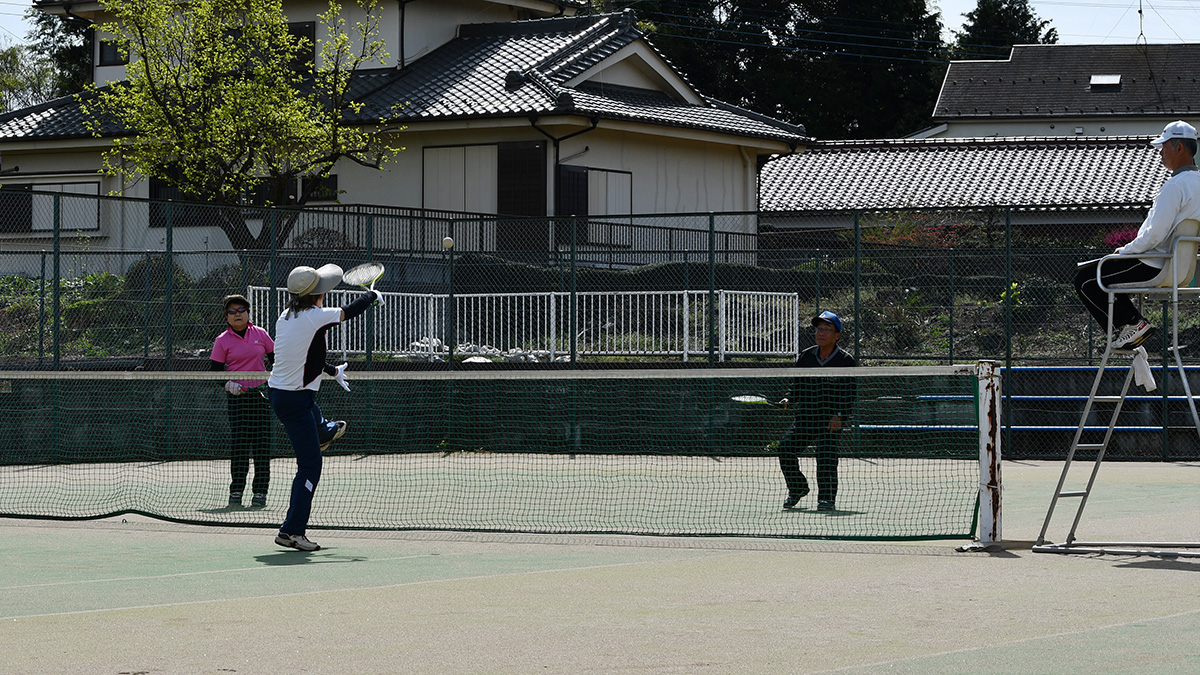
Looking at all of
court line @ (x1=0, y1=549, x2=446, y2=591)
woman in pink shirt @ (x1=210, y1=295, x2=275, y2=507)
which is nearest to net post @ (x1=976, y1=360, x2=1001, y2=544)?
court line @ (x1=0, y1=549, x2=446, y2=591)

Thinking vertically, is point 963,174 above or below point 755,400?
above

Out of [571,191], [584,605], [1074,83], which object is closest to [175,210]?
[571,191]

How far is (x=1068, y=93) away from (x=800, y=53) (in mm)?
12478

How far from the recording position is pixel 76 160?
119ft

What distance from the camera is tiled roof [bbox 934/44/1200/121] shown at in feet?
202

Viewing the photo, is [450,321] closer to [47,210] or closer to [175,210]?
[175,210]

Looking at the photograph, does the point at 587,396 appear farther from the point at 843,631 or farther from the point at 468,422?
the point at 843,631

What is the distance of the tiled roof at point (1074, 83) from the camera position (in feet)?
202

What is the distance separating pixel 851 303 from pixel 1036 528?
9826mm

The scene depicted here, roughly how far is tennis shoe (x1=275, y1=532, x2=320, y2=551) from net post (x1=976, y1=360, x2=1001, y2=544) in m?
4.39

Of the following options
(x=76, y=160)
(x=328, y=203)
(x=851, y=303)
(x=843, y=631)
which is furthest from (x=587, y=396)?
(x=76, y=160)

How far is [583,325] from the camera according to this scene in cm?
2033

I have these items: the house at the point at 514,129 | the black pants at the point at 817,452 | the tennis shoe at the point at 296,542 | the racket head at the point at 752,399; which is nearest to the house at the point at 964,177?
the house at the point at 514,129

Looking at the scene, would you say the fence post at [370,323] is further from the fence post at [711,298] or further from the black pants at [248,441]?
the black pants at [248,441]
